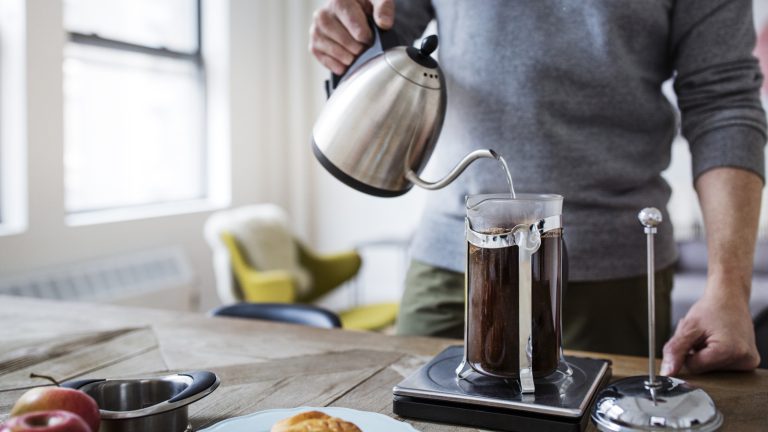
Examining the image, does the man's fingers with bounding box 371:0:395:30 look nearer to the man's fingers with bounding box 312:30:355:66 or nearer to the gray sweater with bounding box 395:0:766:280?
the man's fingers with bounding box 312:30:355:66

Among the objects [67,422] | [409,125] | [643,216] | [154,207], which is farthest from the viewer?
[154,207]

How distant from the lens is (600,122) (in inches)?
46.8

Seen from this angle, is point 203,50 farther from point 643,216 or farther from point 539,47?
point 643,216

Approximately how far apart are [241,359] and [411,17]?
2.16 feet

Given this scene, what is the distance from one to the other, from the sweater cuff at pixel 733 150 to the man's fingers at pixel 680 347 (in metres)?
0.29

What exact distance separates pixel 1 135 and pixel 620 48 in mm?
2397

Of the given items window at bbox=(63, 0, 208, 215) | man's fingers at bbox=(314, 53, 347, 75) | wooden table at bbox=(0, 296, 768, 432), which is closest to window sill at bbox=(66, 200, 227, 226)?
window at bbox=(63, 0, 208, 215)

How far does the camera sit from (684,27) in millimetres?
1186

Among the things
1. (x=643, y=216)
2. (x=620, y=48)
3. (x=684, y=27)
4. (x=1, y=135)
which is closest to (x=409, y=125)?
(x=643, y=216)

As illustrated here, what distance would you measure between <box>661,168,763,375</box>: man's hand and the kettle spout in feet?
1.15

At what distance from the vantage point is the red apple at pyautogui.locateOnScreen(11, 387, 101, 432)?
637 mm

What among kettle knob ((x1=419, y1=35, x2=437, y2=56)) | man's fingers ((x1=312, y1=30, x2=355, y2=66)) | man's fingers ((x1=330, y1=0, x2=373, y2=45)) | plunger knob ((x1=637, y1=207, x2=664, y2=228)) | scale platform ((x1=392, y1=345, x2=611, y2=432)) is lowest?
scale platform ((x1=392, y1=345, x2=611, y2=432))

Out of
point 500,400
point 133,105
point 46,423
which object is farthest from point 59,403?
point 133,105

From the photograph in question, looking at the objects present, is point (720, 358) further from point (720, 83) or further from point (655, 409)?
point (720, 83)
